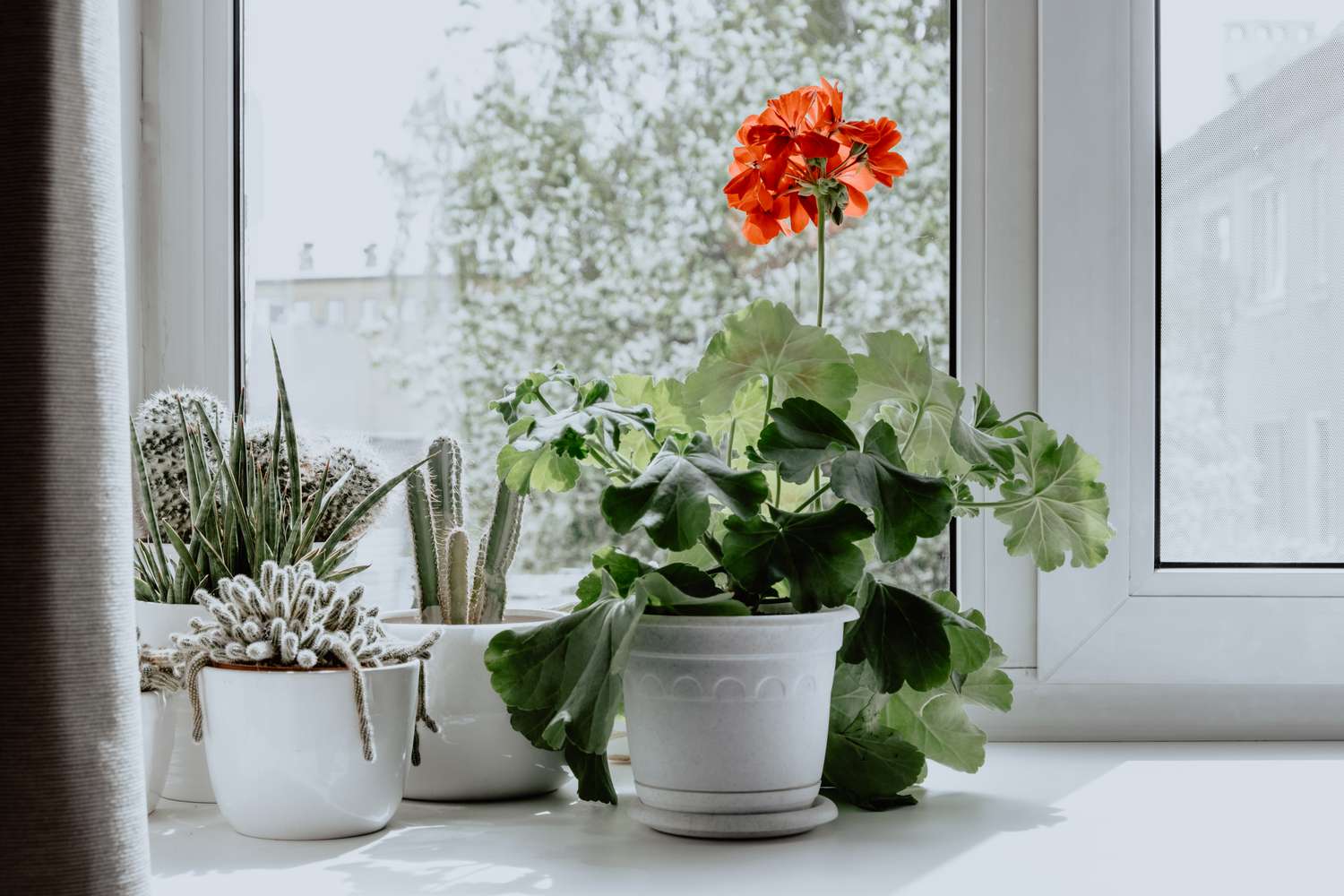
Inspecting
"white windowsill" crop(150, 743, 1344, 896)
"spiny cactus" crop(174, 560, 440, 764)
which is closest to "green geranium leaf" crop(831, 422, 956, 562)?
"white windowsill" crop(150, 743, 1344, 896)

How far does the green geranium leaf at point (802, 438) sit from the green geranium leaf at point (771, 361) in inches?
1.3

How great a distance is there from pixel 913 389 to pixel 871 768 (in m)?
0.29

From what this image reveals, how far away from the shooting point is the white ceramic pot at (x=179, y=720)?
0.89 m

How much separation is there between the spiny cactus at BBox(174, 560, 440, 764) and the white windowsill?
86 mm

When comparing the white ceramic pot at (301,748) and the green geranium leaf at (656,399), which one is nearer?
the white ceramic pot at (301,748)

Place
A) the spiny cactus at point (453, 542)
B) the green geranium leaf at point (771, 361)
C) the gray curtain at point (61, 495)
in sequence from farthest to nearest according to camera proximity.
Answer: the spiny cactus at point (453, 542) → the green geranium leaf at point (771, 361) → the gray curtain at point (61, 495)

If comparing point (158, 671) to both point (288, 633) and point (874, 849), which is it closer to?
point (288, 633)

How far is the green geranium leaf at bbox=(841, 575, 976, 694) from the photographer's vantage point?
82 centimetres

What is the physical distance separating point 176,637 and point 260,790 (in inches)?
4.8

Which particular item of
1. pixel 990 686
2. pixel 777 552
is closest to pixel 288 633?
pixel 777 552

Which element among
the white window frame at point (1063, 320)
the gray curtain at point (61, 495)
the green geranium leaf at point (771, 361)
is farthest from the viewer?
the white window frame at point (1063, 320)

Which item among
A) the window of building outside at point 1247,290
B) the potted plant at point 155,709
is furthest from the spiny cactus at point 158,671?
the window of building outside at point 1247,290

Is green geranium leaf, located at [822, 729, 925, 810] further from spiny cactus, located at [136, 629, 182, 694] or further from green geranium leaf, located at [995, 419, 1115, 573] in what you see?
spiny cactus, located at [136, 629, 182, 694]

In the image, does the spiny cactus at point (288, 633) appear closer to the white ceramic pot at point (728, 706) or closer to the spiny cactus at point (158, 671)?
the spiny cactus at point (158, 671)
